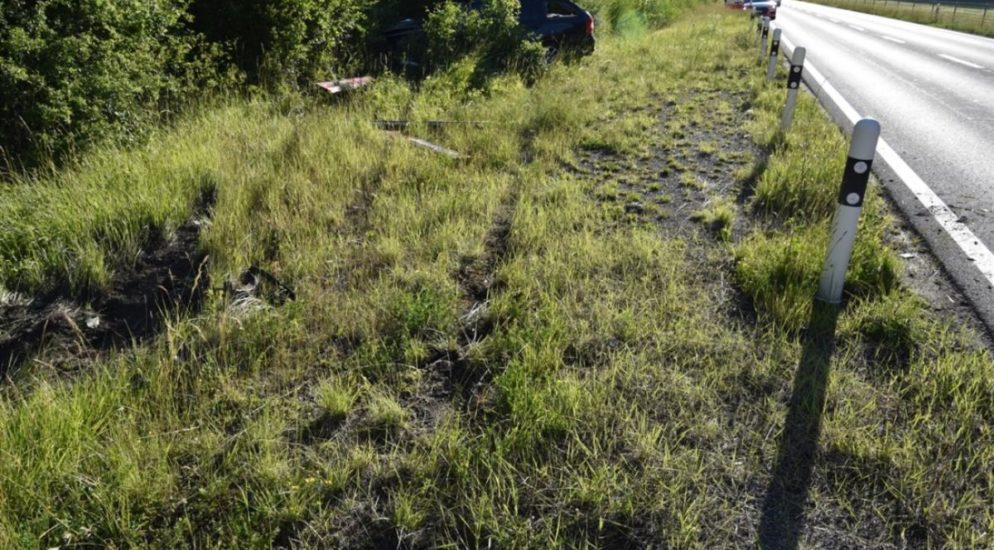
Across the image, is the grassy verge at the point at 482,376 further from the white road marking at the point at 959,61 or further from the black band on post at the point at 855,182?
the white road marking at the point at 959,61

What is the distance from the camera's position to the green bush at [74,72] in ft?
15.7

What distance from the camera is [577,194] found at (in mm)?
5094

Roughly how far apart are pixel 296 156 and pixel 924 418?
509 cm

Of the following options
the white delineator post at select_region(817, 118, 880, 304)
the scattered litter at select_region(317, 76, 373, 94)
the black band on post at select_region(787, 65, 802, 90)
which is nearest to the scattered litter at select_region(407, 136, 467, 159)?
the scattered litter at select_region(317, 76, 373, 94)

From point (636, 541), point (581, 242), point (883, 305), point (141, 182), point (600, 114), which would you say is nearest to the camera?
point (636, 541)

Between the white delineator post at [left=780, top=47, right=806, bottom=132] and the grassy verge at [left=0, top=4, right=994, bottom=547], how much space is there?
162 cm

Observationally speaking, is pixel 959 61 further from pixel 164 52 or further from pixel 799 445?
pixel 164 52

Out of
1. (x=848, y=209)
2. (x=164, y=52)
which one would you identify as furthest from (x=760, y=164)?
(x=164, y=52)

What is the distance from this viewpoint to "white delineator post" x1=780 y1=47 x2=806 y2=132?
21.9ft

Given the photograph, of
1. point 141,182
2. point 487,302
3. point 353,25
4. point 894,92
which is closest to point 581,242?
point 487,302

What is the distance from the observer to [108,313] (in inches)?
138

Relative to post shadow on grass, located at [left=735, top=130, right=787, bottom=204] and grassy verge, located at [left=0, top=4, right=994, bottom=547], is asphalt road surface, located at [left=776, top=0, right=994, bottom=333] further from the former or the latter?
post shadow on grass, located at [left=735, top=130, right=787, bottom=204]

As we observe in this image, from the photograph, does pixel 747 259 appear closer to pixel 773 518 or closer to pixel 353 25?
pixel 773 518

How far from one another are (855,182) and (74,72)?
5.83 meters
